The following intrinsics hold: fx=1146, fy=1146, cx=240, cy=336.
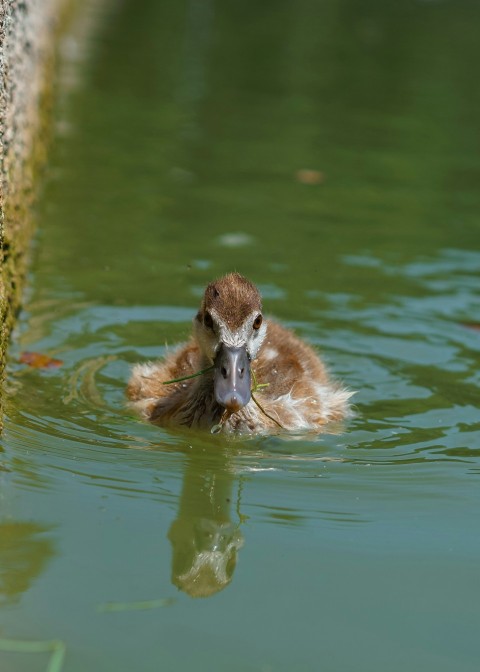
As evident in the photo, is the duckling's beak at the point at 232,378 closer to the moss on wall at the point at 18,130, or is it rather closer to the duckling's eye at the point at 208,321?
the duckling's eye at the point at 208,321

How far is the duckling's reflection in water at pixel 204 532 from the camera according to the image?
156 inches

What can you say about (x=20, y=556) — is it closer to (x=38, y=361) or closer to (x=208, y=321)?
(x=208, y=321)

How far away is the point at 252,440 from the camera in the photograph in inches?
223

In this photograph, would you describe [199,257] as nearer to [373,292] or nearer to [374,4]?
[373,292]

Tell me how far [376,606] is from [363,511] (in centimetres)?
83

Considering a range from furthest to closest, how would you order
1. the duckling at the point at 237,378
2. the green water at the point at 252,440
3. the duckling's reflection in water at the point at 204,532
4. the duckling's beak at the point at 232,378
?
the duckling at the point at 237,378, the duckling's beak at the point at 232,378, the duckling's reflection in water at the point at 204,532, the green water at the point at 252,440

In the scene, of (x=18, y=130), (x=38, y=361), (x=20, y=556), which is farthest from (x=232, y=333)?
(x=18, y=130)

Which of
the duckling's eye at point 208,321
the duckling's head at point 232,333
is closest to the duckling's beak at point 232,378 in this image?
the duckling's head at point 232,333

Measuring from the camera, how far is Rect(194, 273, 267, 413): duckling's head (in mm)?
5234

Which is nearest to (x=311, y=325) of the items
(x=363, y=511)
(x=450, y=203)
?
(x=363, y=511)

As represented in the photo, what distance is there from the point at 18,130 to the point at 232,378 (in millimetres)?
3422

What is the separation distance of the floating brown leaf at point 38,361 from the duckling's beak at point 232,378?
1364 mm

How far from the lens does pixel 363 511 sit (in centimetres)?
465

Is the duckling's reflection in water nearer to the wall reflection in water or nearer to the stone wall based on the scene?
the wall reflection in water
